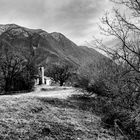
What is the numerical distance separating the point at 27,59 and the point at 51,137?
19304 mm

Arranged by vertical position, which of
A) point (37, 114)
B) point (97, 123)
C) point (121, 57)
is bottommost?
point (97, 123)

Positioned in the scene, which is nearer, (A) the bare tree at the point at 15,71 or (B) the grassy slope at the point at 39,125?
(B) the grassy slope at the point at 39,125

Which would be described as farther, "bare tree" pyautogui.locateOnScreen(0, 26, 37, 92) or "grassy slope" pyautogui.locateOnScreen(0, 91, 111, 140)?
"bare tree" pyautogui.locateOnScreen(0, 26, 37, 92)

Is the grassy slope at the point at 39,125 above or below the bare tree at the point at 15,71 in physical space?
below

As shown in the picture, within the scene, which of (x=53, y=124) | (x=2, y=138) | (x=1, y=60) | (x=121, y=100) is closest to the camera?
(x=2, y=138)

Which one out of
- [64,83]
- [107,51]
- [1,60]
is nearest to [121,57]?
[107,51]

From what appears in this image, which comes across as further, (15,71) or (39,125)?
(15,71)

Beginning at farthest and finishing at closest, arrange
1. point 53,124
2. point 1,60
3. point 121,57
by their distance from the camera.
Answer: point 1,60, point 121,57, point 53,124

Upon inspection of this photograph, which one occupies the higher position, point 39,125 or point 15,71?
point 15,71

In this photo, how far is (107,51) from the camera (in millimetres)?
A: 7242

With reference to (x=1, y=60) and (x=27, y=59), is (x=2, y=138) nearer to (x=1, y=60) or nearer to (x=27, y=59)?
(x=1, y=60)

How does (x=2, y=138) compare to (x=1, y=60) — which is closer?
(x=2, y=138)

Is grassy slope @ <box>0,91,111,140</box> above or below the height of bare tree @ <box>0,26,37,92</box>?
below

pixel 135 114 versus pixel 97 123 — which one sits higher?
pixel 135 114
